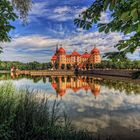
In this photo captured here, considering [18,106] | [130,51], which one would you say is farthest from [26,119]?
[130,51]

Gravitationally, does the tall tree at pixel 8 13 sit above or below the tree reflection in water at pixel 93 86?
above

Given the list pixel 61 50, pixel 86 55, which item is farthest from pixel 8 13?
pixel 86 55

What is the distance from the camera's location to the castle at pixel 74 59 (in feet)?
442

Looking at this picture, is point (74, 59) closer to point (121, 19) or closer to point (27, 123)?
point (27, 123)

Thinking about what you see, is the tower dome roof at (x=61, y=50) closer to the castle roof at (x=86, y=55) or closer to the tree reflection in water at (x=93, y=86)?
the castle roof at (x=86, y=55)

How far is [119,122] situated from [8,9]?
23.5 feet

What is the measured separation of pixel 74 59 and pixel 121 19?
476 ft

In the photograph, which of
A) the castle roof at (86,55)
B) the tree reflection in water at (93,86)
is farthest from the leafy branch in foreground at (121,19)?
the castle roof at (86,55)

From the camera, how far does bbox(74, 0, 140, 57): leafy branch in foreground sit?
354 cm

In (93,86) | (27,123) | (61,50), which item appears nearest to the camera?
(27,123)

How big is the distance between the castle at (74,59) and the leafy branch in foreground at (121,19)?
12488cm

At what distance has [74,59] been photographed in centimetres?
14850

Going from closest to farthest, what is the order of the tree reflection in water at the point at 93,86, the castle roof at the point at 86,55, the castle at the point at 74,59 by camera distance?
the tree reflection in water at the point at 93,86
the castle at the point at 74,59
the castle roof at the point at 86,55

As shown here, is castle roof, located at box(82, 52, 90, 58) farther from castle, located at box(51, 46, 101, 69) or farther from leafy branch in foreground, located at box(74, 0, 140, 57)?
leafy branch in foreground, located at box(74, 0, 140, 57)
